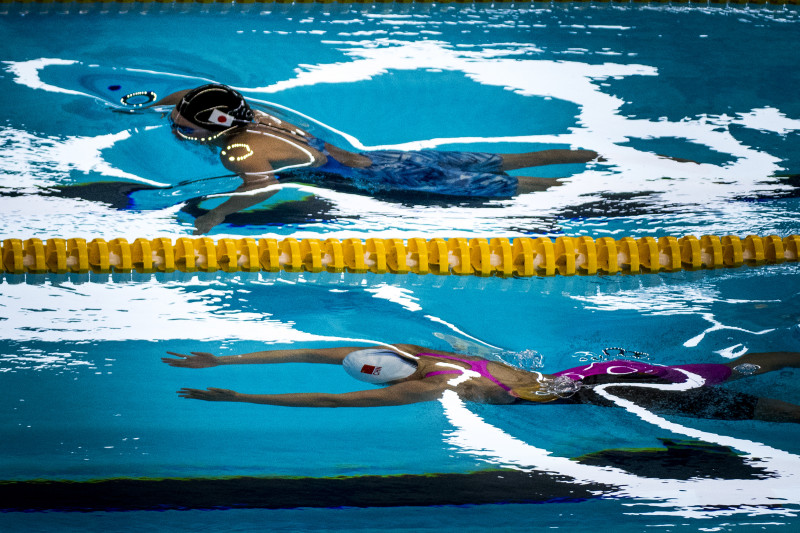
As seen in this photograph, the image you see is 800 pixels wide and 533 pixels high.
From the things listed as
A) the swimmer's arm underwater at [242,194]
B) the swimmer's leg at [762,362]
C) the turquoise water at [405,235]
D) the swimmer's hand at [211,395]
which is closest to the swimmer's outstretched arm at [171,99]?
the turquoise water at [405,235]

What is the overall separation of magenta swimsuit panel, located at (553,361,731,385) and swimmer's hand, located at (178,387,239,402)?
3.83ft

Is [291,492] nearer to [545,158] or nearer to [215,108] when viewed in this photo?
[215,108]

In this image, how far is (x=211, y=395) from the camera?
120 inches

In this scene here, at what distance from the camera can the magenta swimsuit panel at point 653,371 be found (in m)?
3.14

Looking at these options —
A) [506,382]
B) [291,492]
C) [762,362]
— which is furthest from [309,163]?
[762,362]

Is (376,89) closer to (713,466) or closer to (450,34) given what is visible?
(450,34)

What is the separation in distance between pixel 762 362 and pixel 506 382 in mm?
979

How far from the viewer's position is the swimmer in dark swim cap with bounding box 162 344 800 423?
3029 millimetres

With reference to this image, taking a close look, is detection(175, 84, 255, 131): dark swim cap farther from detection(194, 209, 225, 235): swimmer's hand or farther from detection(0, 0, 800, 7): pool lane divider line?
detection(0, 0, 800, 7): pool lane divider line

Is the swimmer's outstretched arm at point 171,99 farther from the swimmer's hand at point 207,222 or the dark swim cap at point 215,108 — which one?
the swimmer's hand at point 207,222

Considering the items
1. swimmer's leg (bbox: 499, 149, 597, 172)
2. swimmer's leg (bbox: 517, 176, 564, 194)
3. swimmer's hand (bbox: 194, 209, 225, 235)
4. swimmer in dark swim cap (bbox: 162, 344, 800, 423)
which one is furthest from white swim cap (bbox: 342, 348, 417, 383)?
swimmer's leg (bbox: 499, 149, 597, 172)

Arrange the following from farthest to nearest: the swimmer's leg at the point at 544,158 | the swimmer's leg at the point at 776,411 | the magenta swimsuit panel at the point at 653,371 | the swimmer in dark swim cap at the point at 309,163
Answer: the swimmer's leg at the point at 544,158, the swimmer in dark swim cap at the point at 309,163, the magenta swimsuit panel at the point at 653,371, the swimmer's leg at the point at 776,411

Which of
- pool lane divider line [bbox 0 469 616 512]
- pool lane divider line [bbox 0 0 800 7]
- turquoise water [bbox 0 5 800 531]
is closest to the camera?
pool lane divider line [bbox 0 469 616 512]

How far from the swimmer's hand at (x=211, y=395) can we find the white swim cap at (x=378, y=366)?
1.39 feet
